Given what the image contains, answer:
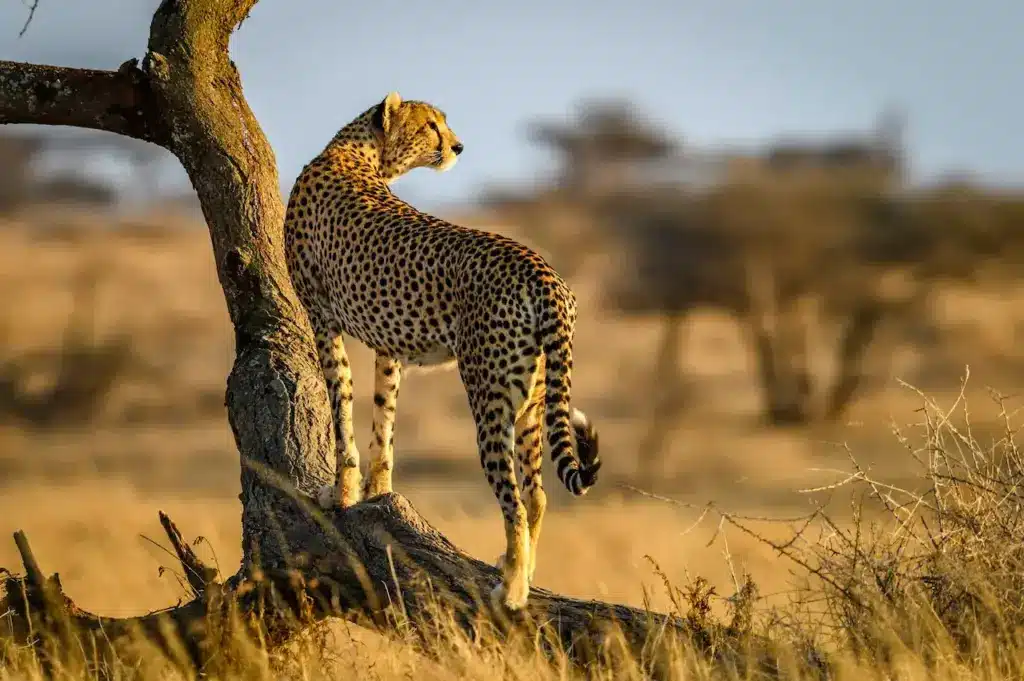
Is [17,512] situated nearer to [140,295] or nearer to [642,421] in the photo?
[642,421]

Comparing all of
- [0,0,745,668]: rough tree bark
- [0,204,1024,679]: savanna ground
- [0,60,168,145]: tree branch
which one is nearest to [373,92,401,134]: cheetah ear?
[0,0,745,668]: rough tree bark

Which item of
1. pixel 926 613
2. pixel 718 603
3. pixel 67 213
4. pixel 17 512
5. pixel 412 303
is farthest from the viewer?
pixel 67 213

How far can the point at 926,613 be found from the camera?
394 centimetres

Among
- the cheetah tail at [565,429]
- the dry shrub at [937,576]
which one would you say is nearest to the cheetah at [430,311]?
the cheetah tail at [565,429]

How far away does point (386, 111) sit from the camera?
5367 millimetres

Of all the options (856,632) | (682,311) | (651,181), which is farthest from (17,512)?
(651,181)

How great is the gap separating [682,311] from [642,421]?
5.56 ft

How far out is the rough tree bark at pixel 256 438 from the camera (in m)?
4.13

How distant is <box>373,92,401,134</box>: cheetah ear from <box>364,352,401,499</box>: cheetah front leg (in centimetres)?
88

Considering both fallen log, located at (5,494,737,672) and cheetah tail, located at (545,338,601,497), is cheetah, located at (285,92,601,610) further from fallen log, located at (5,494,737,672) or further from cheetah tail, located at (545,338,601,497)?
fallen log, located at (5,494,737,672)

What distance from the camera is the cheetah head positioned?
17.8ft

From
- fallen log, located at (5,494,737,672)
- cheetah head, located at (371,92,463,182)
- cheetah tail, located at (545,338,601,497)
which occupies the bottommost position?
fallen log, located at (5,494,737,672)

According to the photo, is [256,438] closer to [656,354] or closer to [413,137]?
[413,137]

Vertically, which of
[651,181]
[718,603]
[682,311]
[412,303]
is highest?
[651,181]
